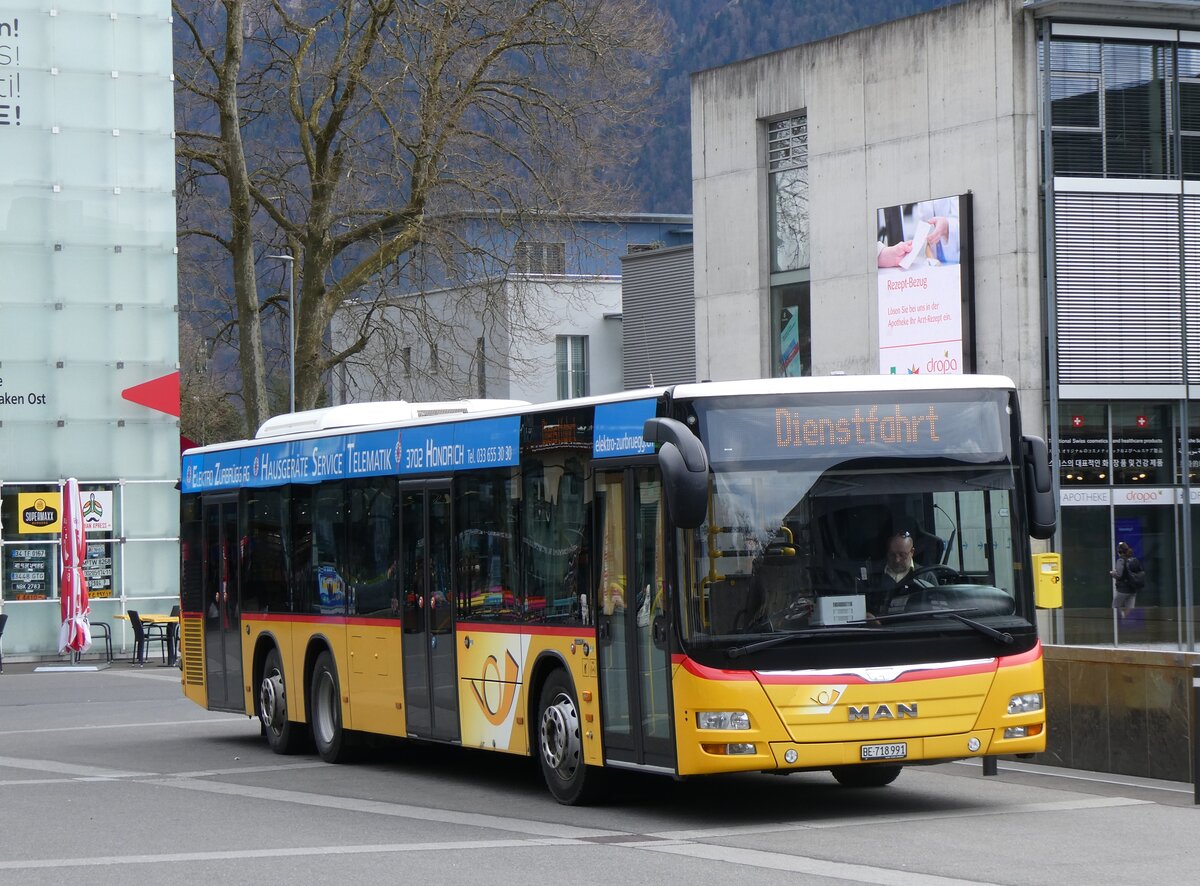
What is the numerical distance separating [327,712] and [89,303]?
2085 cm

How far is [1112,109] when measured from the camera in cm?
3516

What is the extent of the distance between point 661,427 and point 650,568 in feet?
3.32

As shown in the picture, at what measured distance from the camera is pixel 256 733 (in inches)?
819

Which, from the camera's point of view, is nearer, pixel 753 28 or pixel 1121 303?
pixel 1121 303

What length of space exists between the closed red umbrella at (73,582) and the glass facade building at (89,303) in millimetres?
2179

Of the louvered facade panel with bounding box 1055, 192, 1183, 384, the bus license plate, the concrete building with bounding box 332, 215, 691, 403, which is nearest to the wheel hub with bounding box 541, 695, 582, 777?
the bus license plate

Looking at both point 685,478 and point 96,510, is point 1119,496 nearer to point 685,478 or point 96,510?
point 96,510

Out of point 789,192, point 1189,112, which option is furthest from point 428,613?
point 789,192

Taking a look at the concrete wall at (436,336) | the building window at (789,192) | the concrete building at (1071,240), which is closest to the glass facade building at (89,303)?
the concrete wall at (436,336)

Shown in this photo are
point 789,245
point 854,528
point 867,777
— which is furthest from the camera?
point 789,245

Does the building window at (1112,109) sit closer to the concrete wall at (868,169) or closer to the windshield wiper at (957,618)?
the concrete wall at (868,169)

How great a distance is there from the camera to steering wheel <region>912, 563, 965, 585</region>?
1203 cm

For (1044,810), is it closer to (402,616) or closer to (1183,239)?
(402,616)

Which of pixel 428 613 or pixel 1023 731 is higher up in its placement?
pixel 428 613
